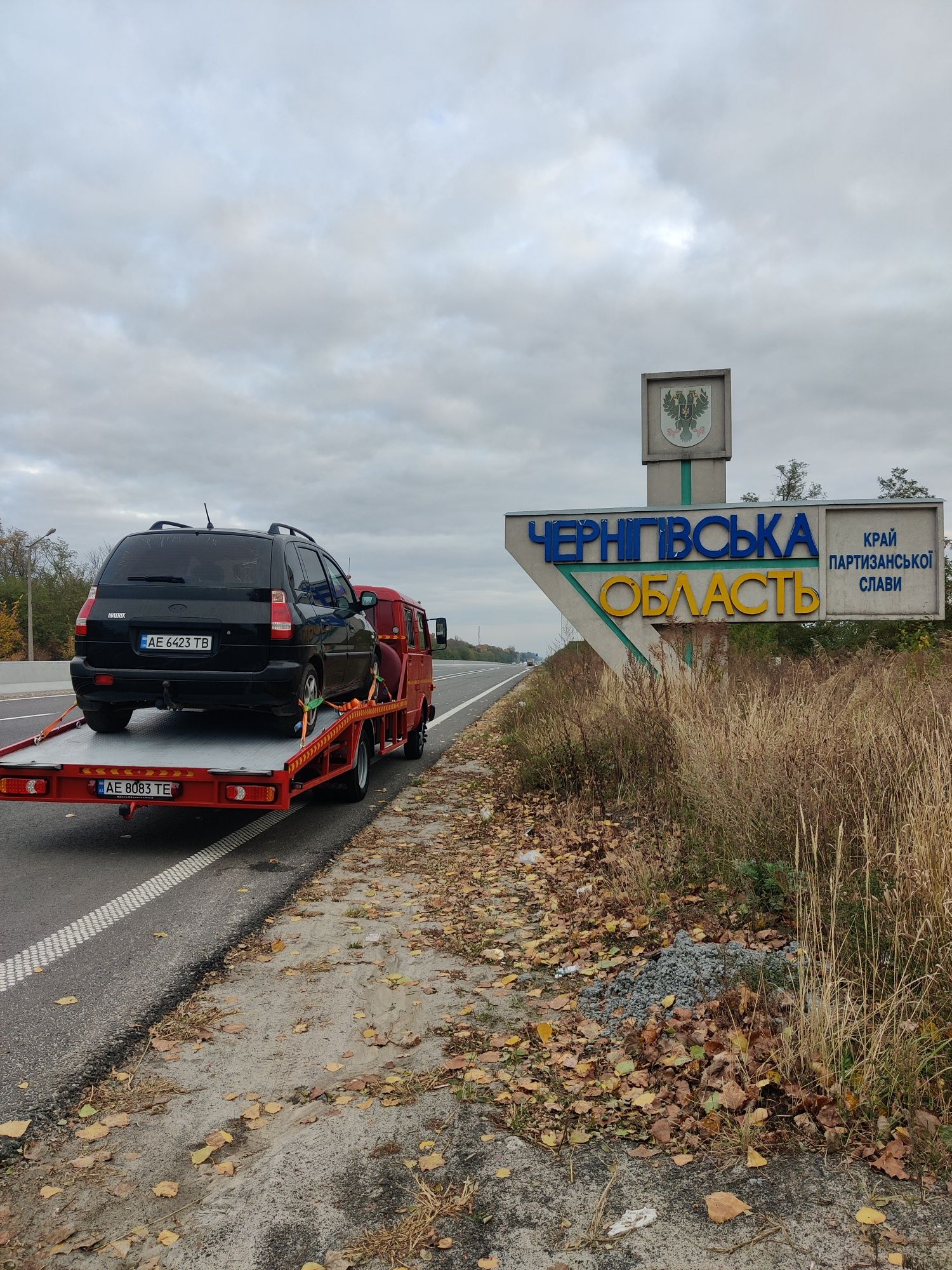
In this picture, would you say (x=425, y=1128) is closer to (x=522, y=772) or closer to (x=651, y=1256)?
(x=651, y=1256)

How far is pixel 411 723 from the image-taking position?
12422mm

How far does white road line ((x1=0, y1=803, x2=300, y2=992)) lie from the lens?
474 centimetres

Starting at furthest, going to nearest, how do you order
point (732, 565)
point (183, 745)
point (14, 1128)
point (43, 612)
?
point (43, 612)
point (732, 565)
point (183, 745)
point (14, 1128)

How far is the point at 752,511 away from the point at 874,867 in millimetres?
9395

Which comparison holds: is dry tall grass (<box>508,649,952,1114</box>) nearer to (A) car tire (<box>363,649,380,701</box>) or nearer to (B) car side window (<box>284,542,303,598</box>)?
(A) car tire (<box>363,649,380,701</box>)

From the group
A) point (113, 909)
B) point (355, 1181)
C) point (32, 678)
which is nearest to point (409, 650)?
point (113, 909)

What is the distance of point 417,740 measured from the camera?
13523mm

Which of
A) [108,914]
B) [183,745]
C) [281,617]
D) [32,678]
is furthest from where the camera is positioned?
[32,678]

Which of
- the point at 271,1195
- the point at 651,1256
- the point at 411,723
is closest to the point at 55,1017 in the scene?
the point at 271,1195

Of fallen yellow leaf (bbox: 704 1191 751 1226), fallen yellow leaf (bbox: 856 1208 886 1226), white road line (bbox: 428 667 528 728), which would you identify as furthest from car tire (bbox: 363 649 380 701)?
white road line (bbox: 428 667 528 728)

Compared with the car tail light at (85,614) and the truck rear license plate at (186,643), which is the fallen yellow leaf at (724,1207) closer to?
the truck rear license plate at (186,643)

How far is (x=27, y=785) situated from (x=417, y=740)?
6.97m

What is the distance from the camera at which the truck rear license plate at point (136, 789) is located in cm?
692

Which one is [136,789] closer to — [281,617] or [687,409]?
[281,617]
